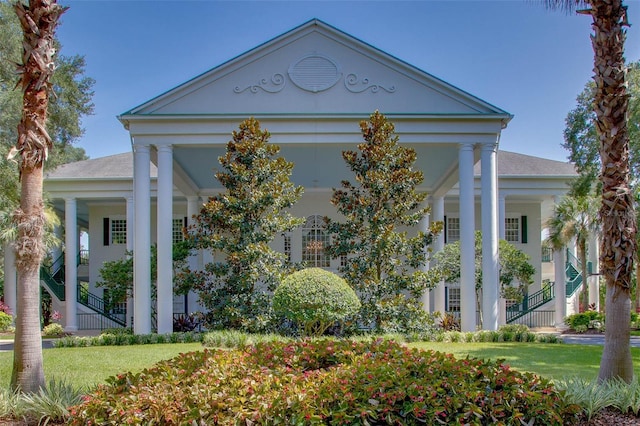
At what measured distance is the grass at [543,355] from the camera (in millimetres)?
9215

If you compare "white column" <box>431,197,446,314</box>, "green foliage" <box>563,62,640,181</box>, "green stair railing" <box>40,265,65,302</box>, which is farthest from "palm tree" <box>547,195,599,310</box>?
"green stair railing" <box>40,265,65,302</box>

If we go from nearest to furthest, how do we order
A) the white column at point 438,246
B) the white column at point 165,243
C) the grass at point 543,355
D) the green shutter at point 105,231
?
1. the grass at point 543,355
2. the white column at point 165,243
3. the white column at point 438,246
4. the green shutter at point 105,231

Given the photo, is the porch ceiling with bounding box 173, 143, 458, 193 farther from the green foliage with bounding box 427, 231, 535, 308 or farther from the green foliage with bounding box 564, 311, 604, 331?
the green foliage with bounding box 564, 311, 604, 331

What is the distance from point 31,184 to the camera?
6590mm

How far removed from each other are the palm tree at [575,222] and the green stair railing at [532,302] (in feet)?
8.76

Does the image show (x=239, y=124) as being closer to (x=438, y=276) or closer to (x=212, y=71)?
(x=212, y=71)

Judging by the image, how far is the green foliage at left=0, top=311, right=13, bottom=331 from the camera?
66.2 feet

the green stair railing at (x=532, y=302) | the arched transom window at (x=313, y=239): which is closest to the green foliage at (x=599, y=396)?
the arched transom window at (x=313, y=239)

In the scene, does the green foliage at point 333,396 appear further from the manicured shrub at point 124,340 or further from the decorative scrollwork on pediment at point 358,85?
the decorative scrollwork on pediment at point 358,85

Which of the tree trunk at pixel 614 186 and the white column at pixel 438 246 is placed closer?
the tree trunk at pixel 614 186

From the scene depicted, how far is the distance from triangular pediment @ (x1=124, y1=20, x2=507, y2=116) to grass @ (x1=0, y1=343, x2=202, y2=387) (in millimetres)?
6711

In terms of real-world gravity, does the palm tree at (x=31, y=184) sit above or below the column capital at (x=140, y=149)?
below

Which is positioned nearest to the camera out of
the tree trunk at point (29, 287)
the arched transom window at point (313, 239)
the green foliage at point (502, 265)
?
the tree trunk at point (29, 287)

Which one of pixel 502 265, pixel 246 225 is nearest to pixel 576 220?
pixel 502 265
